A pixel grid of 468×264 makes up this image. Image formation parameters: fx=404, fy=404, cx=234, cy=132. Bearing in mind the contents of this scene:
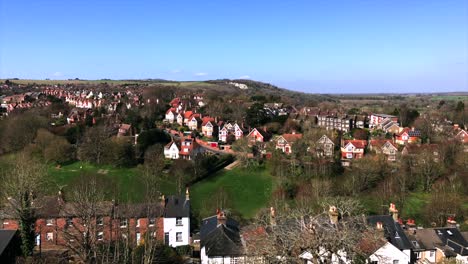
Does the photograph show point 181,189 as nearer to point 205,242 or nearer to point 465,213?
point 205,242

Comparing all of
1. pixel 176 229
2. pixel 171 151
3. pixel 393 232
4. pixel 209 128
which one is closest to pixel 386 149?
pixel 171 151

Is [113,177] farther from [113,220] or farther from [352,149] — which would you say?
[352,149]

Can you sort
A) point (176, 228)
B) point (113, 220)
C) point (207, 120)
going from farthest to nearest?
point (207, 120) < point (176, 228) < point (113, 220)

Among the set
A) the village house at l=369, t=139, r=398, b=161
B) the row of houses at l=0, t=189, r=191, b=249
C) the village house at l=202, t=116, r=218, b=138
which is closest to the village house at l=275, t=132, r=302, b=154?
the village house at l=369, t=139, r=398, b=161

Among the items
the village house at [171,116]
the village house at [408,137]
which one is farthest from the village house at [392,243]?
the village house at [171,116]

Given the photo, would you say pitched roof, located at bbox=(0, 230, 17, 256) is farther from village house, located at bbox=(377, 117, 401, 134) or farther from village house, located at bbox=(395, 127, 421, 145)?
village house, located at bbox=(377, 117, 401, 134)

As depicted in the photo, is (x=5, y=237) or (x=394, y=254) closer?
(x=394, y=254)

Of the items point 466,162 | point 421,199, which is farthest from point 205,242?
point 466,162
